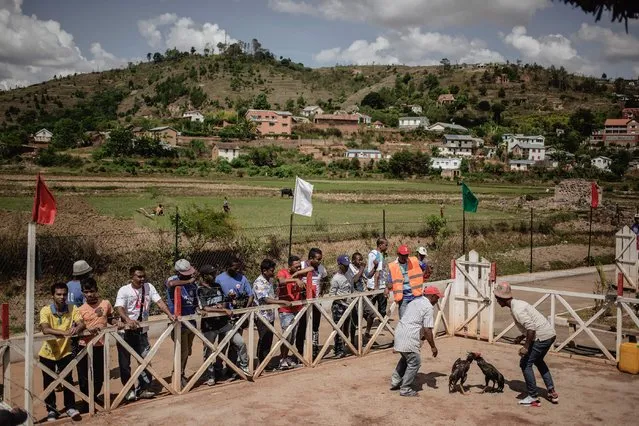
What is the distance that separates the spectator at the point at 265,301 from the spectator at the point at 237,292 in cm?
32

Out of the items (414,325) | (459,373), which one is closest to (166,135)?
(414,325)

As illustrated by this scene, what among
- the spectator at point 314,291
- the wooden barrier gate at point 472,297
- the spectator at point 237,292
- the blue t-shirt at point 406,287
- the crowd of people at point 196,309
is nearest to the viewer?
the crowd of people at point 196,309

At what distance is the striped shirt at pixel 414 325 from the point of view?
888 centimetres

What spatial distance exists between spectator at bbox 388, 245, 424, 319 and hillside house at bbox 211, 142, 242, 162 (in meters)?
76.4

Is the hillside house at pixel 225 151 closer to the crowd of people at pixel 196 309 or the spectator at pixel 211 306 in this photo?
the crowd of people at pixel 196 309

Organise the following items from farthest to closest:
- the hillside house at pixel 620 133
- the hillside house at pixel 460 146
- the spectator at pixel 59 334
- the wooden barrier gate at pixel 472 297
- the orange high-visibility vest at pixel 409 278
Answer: the hillside house at pixel 620 133, the hillside house at pixel 460 146, the wooden barrier gate at pixel 472 297, the orange high-visibility vest at pixel 409 278, the spectator at pixel 59 334

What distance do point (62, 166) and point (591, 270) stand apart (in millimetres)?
57007

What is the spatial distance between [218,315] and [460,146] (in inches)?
4128

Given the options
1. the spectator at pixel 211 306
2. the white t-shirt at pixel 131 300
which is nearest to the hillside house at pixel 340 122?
the spectator at pixel 211 306

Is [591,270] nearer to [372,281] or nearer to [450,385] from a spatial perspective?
[372,281]

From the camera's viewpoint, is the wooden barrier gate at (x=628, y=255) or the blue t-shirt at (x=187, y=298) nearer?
the blue t-shirt at (x=187, y=298)

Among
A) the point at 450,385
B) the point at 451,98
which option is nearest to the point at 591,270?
the point at 450,385

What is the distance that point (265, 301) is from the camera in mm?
10180

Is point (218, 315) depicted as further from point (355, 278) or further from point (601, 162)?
point (601, 162)
